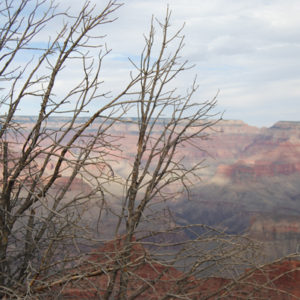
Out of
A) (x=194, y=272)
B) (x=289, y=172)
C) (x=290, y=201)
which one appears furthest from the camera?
(x=289, y=172)

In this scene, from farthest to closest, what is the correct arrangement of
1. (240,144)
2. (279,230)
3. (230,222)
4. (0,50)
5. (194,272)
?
(240,144)
(230,222)
(279,230)
(194,272)
(0,50)

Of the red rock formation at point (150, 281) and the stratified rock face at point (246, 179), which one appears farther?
the stratified rock face at point (246, 179)

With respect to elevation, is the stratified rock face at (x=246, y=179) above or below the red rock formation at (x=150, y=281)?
below

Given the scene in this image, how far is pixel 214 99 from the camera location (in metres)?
6.57

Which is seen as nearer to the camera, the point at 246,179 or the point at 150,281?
the point at 150,281

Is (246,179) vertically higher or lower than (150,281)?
lower

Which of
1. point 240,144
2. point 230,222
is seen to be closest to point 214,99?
point 230,222

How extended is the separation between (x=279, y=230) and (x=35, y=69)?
80537mm

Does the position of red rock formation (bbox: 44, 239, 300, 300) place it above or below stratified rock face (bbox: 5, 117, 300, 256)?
above

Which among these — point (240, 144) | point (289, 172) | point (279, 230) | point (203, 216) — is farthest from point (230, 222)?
point (240, 144)

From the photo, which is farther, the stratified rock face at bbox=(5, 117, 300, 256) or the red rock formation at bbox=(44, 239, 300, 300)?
the stratified rock face at bbox=(5, 117, 300, 256)

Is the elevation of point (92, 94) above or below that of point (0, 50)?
below

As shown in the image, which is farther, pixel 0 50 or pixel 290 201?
pixel 290 201

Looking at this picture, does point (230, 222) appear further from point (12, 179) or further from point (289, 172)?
point (12, 179)
